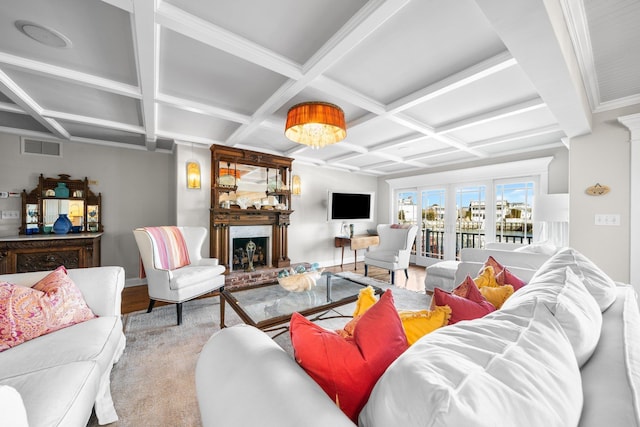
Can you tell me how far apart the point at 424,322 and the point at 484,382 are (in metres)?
0.48

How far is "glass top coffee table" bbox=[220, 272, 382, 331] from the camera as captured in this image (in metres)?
1.92

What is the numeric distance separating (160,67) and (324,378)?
233cm

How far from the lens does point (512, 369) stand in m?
0.47

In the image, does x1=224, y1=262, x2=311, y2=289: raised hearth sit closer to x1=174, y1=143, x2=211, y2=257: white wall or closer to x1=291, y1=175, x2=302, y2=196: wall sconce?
x1=174, y1=143, x2=211, y2=257: white wall

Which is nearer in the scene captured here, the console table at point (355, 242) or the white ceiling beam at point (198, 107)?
the white ceiling beam at point (198, 107)

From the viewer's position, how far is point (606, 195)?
2.42 m

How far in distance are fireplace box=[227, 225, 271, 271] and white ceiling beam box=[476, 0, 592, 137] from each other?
3.85 meters

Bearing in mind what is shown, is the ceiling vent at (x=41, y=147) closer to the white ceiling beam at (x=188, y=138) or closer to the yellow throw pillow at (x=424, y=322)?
the white ceiling beam at (x=188, y=138)

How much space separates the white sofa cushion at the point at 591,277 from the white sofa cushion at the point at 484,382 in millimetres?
658

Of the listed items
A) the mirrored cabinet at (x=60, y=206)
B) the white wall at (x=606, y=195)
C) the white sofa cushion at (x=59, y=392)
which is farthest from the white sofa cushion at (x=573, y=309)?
the mirrored cabinet at (x=60, y=206)

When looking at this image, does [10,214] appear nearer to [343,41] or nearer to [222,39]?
[222,39]

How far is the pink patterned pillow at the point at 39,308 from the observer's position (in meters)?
1.23

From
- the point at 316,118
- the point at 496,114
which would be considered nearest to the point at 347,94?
the point at 316,118

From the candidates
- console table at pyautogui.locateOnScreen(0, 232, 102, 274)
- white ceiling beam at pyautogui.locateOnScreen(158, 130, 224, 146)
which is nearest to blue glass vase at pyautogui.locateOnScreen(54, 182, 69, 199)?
console table at pyautogui.locateOnScreen(0, 232, 102, 274)
